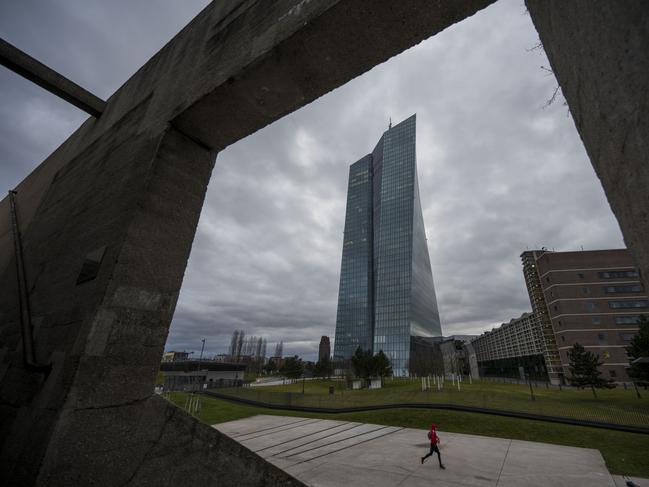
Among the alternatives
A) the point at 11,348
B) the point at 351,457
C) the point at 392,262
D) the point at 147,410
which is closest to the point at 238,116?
the point at 147,410

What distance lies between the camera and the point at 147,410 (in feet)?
6.94

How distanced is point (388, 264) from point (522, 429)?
3418 inches

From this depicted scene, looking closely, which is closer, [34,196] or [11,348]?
[11,348]

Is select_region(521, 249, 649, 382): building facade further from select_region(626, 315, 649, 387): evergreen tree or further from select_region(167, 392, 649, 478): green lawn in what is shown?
select_region(167, 392, 649, 478): green lawn

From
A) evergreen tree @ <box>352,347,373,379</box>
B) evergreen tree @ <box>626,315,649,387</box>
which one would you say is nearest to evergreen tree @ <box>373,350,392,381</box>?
evergreen tree @ <box>352,347,373,379</box>

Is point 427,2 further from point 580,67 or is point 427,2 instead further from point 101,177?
point 101,177

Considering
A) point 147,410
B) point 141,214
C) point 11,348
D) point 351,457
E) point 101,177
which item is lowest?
point 351,457

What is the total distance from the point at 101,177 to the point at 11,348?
6.48 feet

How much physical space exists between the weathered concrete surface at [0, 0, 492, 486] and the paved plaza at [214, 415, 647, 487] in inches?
410

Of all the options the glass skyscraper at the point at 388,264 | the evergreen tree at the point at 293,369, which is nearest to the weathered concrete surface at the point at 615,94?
the evergreen tree at the point at 293,369

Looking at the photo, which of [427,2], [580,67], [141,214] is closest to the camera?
[580,67]

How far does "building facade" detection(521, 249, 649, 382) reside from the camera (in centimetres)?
5428

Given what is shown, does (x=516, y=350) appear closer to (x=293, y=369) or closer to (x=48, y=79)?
(x=293, y=369)

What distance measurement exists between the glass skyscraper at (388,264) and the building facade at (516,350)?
855 inches
